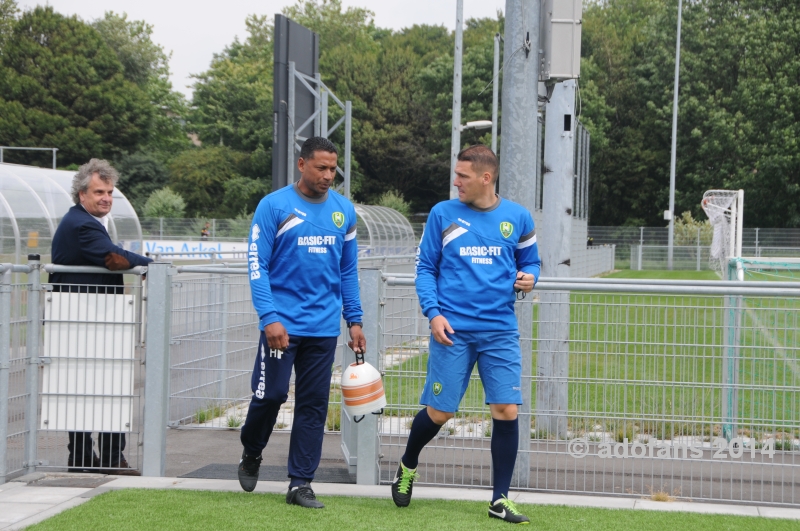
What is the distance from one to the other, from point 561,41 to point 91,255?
358cm

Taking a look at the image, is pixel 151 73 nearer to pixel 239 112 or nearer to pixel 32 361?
pixel 239 112

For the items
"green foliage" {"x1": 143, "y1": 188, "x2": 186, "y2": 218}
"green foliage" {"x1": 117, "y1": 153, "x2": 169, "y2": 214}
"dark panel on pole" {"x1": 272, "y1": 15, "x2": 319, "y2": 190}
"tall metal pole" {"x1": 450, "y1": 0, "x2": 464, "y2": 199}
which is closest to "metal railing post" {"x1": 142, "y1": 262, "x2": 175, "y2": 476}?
"dark panel on pole" {"x1": 272, "y1": 15, "x2": 319, "y2": 190}

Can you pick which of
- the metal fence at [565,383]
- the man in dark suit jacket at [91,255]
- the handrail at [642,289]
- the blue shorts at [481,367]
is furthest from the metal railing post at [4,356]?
the handrail at [642,289]

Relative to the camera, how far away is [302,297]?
5262 millimetres

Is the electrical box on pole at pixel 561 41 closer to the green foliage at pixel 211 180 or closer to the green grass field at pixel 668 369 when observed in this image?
the green grass field at pixel 668 369

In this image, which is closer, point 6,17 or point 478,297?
point 478,297

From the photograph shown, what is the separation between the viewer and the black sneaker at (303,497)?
523cm

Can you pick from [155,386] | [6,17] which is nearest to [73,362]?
[155,386]

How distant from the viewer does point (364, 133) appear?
209 ft

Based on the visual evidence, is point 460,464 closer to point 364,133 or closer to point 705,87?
point 705,87

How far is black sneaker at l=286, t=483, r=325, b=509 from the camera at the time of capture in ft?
17.2

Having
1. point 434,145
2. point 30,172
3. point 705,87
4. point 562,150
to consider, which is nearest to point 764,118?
point 705,87

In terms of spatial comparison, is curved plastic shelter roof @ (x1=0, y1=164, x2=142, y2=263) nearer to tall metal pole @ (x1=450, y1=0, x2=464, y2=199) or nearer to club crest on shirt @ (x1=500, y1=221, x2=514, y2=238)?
tall metal pole @ (x1=450, y1=0, x2=464, y2=199)

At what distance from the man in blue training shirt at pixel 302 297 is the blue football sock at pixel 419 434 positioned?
20.1 inches
